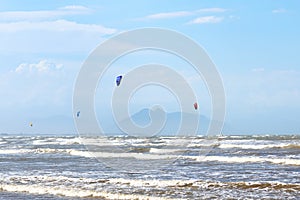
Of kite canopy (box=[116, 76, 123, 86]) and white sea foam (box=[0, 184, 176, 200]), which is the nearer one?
white sea foam (box=[0, 184, 176, 200])

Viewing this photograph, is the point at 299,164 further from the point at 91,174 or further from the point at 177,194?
the point at 177,194

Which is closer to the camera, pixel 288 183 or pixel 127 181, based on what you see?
pixel 288 183

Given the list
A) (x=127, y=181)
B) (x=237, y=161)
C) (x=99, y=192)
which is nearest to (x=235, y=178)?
(x=127, y=181)

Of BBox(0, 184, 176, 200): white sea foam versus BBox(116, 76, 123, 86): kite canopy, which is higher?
BBox(116, 76, 123, 86): kite canopy

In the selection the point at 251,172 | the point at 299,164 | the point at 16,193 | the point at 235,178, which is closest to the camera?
the point at 16,193

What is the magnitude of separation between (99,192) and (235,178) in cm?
680

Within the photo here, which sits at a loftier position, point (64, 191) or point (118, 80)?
point (118, 80)

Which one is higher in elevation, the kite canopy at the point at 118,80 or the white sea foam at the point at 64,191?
the kite canopy at the point at 118,80

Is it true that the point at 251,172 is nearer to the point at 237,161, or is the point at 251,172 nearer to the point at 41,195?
the point at 237,161

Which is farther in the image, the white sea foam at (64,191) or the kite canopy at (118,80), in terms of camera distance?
the kite canopy at (118,80)

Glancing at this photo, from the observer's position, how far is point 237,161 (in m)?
34.0

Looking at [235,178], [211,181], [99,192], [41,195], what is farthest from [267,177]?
[41,195]

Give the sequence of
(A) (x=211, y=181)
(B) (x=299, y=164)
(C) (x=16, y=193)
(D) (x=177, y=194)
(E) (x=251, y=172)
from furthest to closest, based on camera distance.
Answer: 1. (B) (x=299, y=164)
2. (E) (x=251, y=172)
3. (A) (x=211, y=181)
4. (C) (x=16, y=193)
5. (D) (x=177, y=194)

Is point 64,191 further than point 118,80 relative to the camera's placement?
No
